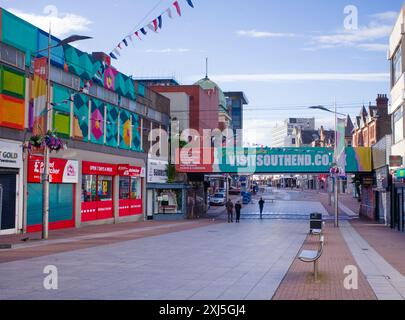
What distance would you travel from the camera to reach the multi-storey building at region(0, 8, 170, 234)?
84.0ft

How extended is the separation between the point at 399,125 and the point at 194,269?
21.3 meters

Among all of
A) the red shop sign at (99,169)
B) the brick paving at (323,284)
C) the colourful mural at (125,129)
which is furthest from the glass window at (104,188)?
the brick paving at (323,284)

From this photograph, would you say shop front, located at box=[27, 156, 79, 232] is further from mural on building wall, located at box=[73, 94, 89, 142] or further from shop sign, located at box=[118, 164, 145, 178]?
shop sign, located at box=[118, 164, 145, 178]

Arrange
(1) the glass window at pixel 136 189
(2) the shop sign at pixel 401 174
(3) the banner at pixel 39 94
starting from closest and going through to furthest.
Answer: (3) the banner at pixel 39 94 < (2) the shop sign at pixel 401 174 < (1) the glass window at pixel 136 189

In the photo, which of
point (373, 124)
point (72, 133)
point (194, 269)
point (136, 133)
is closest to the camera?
point (194, 269)

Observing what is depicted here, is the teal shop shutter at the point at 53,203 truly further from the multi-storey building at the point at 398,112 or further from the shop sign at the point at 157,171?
the multi-storey building at the point at 398,112

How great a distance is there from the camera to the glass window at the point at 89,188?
33.6 metres

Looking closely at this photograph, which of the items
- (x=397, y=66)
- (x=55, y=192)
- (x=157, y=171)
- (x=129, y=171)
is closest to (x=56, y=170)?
(x=55, y=192)

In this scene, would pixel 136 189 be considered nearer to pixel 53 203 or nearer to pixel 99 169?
pixel 99 169

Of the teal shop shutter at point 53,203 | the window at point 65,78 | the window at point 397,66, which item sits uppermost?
the window at point 397,66

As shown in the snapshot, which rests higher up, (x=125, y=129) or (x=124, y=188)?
(x=125, y=129)

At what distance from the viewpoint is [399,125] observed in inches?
1257

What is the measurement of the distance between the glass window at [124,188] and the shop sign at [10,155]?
44.7 ft

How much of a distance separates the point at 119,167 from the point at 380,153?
1846cm
